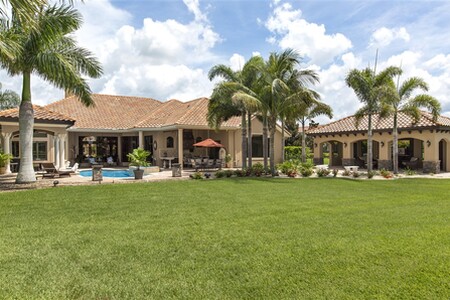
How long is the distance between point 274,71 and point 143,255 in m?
15.7

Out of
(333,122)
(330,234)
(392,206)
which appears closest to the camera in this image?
(330,234)

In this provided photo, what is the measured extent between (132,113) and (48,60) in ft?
60.8

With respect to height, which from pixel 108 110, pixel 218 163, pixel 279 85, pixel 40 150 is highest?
pixel 108 110

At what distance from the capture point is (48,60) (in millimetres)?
13664

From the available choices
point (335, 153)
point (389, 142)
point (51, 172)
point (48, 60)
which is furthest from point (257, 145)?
point (48, 60)

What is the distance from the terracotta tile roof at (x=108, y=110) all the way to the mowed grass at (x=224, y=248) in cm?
1856

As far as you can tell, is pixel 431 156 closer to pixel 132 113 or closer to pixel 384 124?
pixel 384 124

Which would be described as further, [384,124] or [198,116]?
[198,116]

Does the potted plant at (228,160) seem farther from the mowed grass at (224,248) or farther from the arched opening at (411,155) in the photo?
the mowed grass at (224,248)

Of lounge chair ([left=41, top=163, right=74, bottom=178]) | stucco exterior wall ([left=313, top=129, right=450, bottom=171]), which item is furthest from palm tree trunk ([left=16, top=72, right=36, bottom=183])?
stucco exterior wall ([left=313, top=129, right=450, bottom=171])

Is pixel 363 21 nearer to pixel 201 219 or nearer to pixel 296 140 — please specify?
pixel 201 219

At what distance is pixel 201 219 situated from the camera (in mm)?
8352

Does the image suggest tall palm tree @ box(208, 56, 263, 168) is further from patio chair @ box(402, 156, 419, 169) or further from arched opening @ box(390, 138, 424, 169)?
patio chair @ box(402, 156, 419, 169)

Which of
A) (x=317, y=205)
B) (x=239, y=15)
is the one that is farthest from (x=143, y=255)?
(x=239, y=15)
